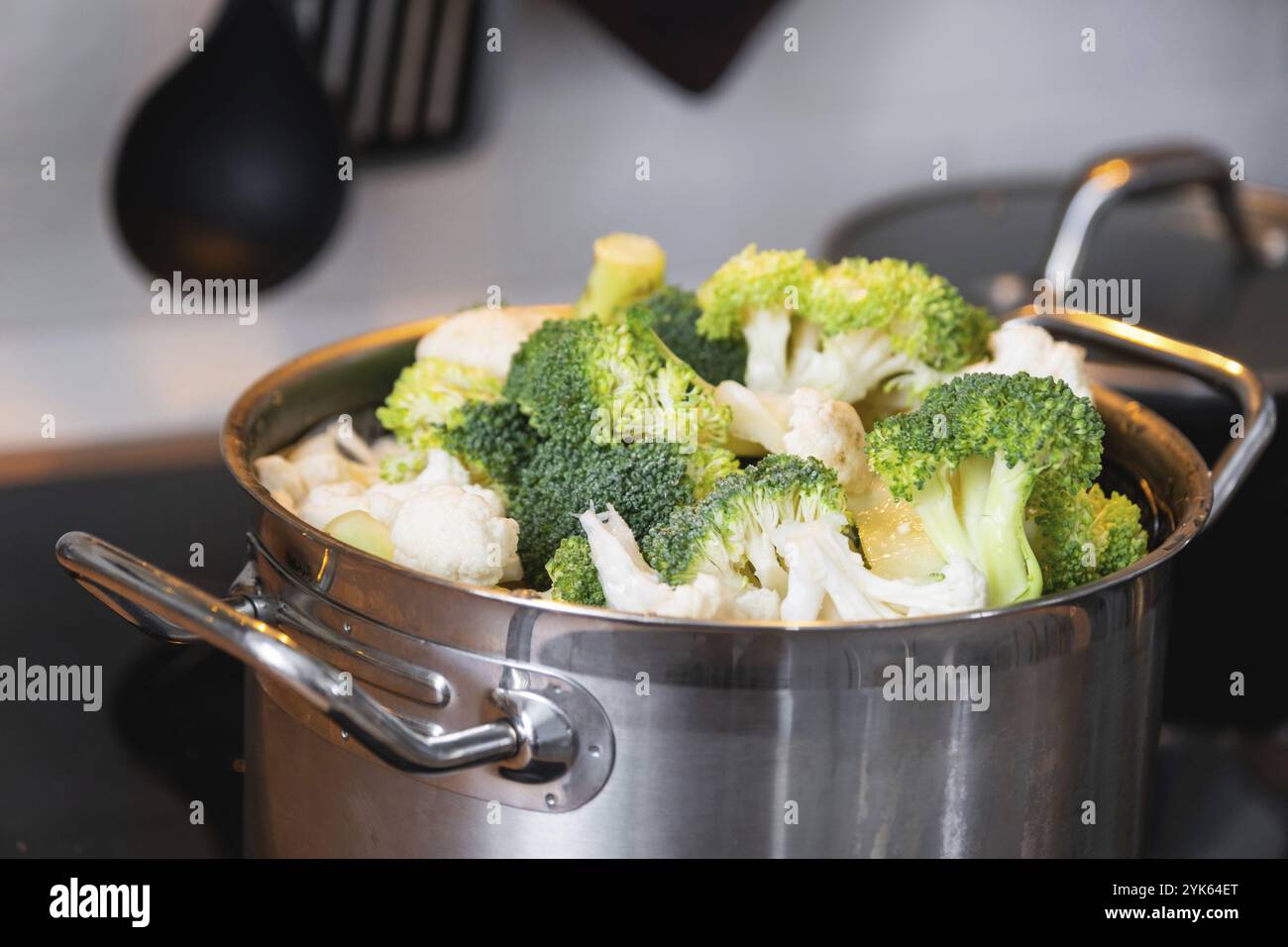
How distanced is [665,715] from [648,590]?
77 mm

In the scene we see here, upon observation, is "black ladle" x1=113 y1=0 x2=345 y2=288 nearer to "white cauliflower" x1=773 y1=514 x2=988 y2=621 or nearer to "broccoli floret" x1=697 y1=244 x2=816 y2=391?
"broccoli floret" x1=697 y1=244 x2=816 y2=391

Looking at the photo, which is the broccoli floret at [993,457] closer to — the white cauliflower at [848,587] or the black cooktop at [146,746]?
the white cauliflower at [848,587]

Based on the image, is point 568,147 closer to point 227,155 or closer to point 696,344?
point 227,155

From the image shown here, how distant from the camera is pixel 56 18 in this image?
1.49 m

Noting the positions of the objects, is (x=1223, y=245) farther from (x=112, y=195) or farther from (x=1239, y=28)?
(x=112, y=195)

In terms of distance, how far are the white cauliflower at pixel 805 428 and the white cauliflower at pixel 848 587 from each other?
0.27ft

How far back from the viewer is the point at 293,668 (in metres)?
0.65

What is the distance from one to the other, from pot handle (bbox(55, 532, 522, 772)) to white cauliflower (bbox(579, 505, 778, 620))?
9cm

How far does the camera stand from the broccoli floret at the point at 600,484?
82 cm

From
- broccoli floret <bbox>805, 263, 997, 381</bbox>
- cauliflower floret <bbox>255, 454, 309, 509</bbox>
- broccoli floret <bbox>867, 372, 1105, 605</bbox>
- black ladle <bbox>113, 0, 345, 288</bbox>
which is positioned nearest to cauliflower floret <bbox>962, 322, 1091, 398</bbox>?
broccoli floret <bbox>805, 263, 997, 381</bbox>

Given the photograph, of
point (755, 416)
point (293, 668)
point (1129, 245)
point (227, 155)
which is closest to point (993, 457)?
point (755, 416)
